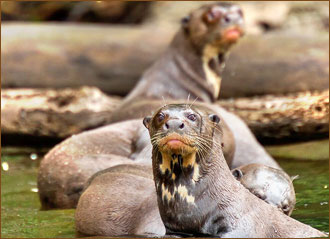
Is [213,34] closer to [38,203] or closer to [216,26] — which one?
[216,26]

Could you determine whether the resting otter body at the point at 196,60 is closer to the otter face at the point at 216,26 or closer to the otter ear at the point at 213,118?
the otter face at the point at 216,26

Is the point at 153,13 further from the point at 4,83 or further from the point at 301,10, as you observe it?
the point at 4,83

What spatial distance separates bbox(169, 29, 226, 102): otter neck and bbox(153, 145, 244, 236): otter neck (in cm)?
427

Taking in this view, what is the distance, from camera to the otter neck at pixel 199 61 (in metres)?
9.08

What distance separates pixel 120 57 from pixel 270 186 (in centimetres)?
486

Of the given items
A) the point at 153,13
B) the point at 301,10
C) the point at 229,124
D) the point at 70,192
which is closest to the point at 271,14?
the point at 301,10

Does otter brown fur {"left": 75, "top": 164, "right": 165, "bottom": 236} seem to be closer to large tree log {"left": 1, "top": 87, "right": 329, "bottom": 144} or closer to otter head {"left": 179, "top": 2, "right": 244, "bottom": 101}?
large tree log {"left": 1, "top": 87, "right": 329, "bottom": 144}

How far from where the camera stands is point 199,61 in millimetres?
9141

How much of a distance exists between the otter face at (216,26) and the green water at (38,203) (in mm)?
1451

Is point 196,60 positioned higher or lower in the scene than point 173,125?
lower

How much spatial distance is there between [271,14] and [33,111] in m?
5.69

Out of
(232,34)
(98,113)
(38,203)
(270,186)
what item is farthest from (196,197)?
(98,113)

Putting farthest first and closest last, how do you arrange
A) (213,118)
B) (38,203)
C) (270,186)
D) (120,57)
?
(120,57) < (38,203) < (270,186) < (213,118)

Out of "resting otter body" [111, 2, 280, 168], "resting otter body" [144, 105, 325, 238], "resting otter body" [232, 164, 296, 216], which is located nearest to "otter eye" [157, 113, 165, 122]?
"resting otter body" [144, 105, 325, 238]
